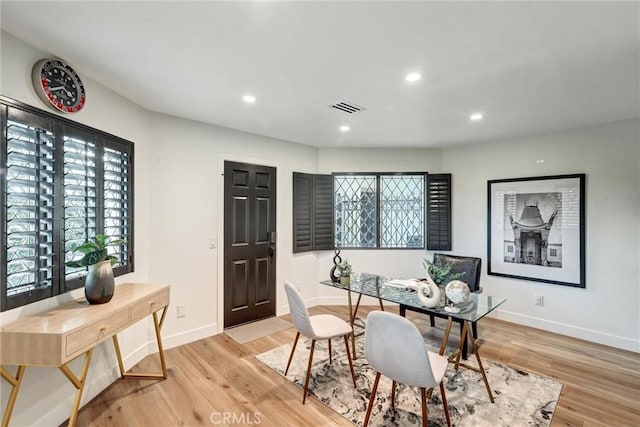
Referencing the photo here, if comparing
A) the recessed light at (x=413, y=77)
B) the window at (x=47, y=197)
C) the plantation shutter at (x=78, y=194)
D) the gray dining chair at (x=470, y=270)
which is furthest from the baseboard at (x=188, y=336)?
the recessed light at (x=413, y=77)

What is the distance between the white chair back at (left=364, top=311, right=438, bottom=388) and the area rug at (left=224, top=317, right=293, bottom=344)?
1.97 meters

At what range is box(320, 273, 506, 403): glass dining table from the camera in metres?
2.22

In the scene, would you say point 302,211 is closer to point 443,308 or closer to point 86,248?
point 443,308

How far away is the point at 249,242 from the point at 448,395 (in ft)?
8.67

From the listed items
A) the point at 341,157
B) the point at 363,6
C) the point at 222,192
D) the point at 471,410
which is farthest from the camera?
the point at 341,157

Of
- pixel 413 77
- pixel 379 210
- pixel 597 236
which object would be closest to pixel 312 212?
pixel 379 210

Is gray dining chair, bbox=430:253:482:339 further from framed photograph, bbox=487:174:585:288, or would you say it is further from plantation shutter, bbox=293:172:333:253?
plantation shutter, bbox=293:172:333:253

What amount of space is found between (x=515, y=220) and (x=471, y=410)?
266 cm

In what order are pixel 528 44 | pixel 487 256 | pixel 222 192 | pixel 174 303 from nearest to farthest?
pixel 528 44 → pixel 174 303 → pixel 222 192 → pixel 487 256

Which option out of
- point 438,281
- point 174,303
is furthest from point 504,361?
point 174,303

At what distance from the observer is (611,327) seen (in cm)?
317

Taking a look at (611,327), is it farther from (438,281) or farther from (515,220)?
(438,281)

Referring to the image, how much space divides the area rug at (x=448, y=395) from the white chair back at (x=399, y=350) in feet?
1.88

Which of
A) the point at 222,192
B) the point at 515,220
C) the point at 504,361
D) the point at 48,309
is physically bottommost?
the point at 504,361
